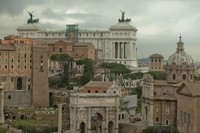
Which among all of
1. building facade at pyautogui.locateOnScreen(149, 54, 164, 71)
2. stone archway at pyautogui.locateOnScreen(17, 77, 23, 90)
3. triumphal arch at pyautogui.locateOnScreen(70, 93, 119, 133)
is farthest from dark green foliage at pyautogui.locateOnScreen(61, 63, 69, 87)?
building facade at pyautogui.locateOnScreen(149, 54, 164, 71)

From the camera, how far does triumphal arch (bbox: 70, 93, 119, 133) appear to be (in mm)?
62594

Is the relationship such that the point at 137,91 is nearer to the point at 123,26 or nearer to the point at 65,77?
the point at 65,77

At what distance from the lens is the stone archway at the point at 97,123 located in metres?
64.5

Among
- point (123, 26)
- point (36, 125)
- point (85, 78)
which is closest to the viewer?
point (36, 125)

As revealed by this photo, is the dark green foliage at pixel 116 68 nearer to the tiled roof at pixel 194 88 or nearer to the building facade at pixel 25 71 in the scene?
the building facade at pixel 25 71

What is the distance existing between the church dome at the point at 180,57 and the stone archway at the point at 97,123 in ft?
38.4

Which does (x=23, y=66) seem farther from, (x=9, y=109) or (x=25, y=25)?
(x=25, y=25)

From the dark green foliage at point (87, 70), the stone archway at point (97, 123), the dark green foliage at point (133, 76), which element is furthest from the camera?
the dark green foliage at point (133, 76)

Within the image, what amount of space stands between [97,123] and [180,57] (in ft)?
44.0

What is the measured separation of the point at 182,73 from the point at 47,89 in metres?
19.2

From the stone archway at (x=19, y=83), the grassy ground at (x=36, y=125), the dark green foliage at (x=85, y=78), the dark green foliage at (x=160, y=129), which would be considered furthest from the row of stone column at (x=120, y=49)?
the dark green foliage at (x=160, y=129)

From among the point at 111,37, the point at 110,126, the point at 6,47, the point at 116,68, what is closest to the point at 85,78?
the point at 116,68

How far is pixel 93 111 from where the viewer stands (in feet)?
209

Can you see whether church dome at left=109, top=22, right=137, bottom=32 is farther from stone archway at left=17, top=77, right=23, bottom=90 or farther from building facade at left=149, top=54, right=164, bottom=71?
stone archway at left=17, top=77, right=23, bottom=90
